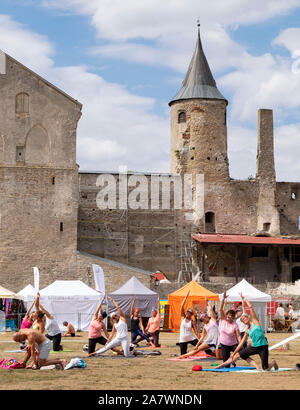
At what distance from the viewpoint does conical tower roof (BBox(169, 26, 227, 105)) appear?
169ft

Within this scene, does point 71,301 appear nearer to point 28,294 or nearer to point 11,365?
point 28,294

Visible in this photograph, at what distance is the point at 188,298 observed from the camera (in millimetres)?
32094

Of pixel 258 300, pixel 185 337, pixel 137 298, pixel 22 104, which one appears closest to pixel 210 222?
pixel 22 104

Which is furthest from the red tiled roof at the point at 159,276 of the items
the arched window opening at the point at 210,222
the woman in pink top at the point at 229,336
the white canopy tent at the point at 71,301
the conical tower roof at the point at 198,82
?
the woman in pink top at the point at 229,336

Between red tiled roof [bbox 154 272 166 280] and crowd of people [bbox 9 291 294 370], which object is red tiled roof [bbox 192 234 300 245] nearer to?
red tiled roof [bbox 154 272 166 280]

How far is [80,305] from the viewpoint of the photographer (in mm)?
33062

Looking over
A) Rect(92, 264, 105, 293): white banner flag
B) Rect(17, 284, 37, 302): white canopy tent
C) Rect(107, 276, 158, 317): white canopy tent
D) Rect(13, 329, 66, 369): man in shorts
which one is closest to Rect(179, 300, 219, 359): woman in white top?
Rect(13, 329, 66, 369): man in shorts

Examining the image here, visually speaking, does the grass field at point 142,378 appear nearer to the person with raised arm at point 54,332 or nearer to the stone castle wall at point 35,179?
the person with raised arm at point 54,332

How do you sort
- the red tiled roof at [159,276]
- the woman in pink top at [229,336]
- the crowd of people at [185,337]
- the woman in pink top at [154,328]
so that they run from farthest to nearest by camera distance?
the red tiled roof at [159,276]
the woman in pink top at [154,328]
the woman in pink top at [229,336]
the crowd of people at [185,337]

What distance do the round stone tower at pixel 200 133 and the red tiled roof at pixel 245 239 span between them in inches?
175

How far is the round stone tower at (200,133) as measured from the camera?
50875 mm

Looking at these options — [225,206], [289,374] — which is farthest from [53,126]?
[289,374]
